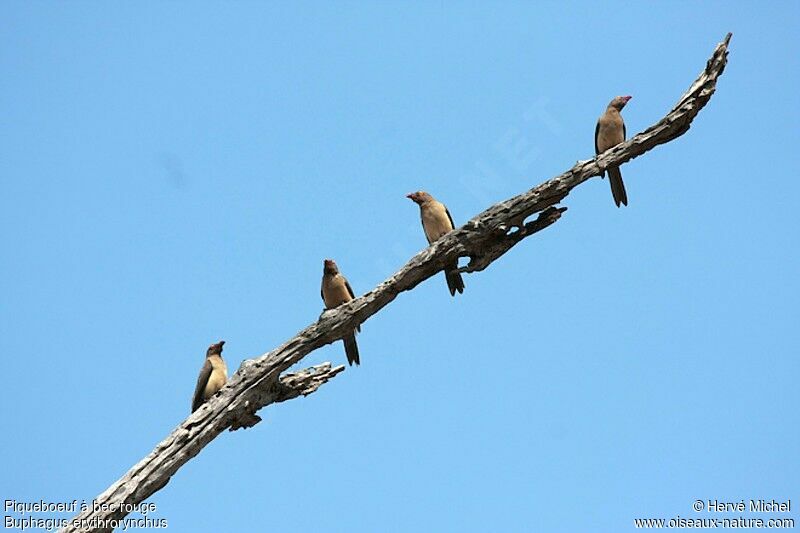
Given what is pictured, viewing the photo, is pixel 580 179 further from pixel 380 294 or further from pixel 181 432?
pixel 181 432

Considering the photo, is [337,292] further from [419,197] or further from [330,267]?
[419,197]

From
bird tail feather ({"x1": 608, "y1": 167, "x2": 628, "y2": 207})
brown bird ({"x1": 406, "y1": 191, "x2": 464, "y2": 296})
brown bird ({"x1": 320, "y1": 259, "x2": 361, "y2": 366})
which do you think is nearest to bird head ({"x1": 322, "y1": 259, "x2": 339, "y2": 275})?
brown bird ({"x1": 320, "y1": 259, "x2": 361, "y2": 366})

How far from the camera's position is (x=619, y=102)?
10.3 meters

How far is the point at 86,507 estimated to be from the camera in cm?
822

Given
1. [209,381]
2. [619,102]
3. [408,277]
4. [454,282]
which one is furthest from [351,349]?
[619,102]

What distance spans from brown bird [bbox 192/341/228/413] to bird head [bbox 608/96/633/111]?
522 centimetres

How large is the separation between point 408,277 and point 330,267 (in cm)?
115

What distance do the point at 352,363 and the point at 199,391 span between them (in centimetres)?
159

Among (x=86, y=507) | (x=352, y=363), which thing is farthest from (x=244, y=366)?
(x=86, y=507)

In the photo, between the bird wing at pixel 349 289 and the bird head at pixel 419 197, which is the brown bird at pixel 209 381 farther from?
the bird head at pixel 419 197

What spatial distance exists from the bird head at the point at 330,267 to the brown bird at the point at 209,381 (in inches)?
57.7

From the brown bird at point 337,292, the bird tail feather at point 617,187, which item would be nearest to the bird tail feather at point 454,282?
the brown bird at point 337,292

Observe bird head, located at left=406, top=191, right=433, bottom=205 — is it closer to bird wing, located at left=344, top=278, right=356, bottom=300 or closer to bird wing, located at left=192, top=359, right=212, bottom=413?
bird wing, located at left=344, top=278, right=356, bottom=300

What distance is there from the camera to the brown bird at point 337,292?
9422 millimetres
